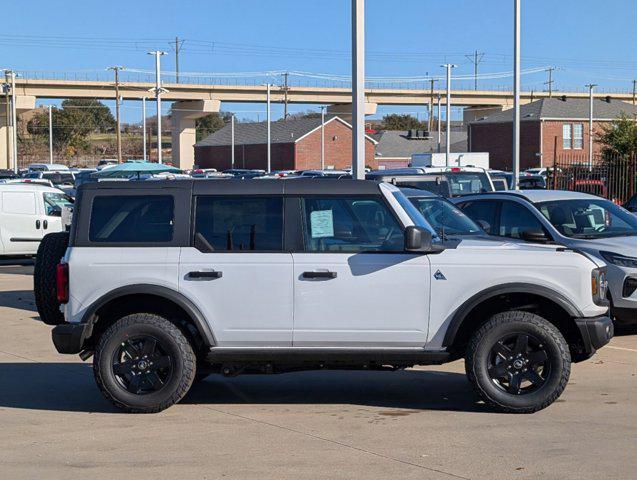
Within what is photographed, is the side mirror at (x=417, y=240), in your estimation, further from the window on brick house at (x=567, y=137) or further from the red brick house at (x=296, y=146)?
the red brick house at (x=296, y=146)

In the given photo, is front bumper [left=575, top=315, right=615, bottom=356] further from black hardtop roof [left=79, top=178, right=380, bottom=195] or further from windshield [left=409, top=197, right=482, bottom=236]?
windshield [left=409, top=197, right=482, bottom=236]

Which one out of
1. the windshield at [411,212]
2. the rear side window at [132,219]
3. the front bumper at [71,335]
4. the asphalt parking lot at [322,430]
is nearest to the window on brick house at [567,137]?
the asphalt parking lot at [322,430]

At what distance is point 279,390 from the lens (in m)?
9.76

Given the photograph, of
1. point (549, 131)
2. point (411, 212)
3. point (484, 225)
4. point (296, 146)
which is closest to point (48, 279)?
point (411, 212)

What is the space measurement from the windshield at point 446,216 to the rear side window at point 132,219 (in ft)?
17.7

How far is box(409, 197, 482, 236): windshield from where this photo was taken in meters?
13.5

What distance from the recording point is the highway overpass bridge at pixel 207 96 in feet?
279

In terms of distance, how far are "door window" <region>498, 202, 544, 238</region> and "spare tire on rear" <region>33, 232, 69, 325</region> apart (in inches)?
275

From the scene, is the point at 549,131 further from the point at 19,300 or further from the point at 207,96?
the point at 19,300

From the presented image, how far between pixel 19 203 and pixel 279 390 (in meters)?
15.5

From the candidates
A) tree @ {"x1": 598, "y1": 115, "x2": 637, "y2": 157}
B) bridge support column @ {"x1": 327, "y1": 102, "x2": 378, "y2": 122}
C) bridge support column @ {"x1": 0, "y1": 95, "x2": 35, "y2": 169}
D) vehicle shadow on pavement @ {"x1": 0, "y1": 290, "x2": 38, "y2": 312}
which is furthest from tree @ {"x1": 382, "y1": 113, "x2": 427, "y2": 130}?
vehicle shadow on pavement @ {"x1": 0, "y1": 290, "x2": 38, "y2": 312}

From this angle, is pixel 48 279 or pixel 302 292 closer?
pixel 302 292

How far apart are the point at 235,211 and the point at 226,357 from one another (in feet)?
3.96

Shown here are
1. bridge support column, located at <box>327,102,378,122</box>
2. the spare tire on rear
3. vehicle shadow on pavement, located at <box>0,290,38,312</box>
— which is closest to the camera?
the spare tire on rear
